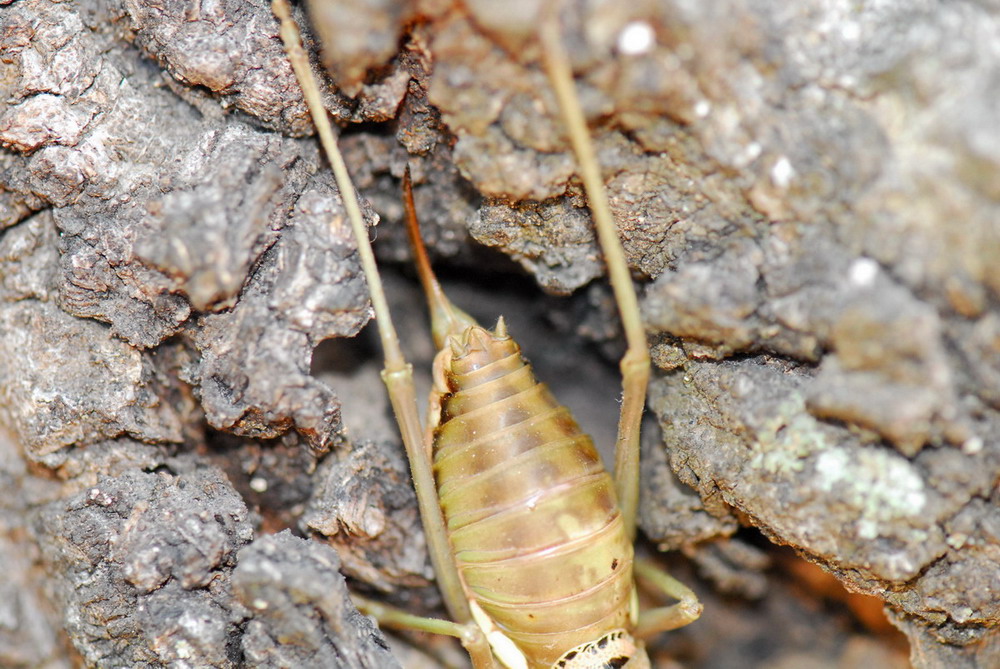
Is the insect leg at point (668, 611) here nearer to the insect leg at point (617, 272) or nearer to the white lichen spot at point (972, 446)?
the insect leg at point (617, 272)

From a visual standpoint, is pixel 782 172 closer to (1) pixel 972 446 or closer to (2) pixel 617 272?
(2) pixel 617 272

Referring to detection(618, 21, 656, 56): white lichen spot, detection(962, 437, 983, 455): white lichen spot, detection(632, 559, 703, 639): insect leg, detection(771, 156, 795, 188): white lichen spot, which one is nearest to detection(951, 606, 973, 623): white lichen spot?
detection(962, 437, 983, 455): white lichen spot

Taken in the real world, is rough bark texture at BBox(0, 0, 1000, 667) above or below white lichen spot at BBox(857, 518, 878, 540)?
above

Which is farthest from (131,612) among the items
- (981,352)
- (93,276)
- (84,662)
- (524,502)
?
(981,352)

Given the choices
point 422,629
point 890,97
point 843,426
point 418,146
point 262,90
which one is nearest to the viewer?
point 890,97

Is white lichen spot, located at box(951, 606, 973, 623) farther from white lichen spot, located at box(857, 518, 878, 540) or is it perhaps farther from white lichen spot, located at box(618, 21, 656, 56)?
white lichen spot, located at box(618, 21, 656, 56)

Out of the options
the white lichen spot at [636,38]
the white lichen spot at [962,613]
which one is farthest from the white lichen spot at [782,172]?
the white lichen spot at [962,613]

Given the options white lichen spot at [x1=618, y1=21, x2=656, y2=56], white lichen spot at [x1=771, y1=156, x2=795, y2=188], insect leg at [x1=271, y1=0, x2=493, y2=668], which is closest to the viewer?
white lichen spot at [x1=618, y1=21, x2=656, y2=56]

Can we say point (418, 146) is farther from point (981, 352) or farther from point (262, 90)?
point (981, 352)
